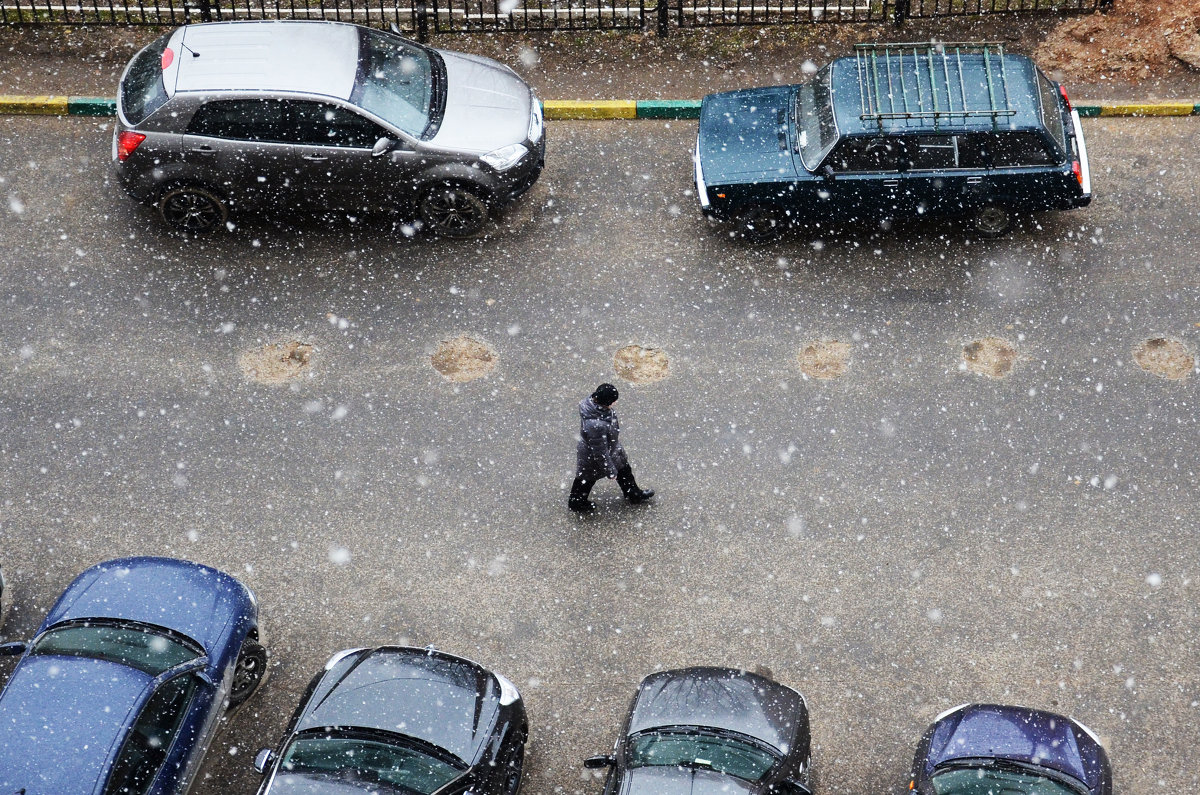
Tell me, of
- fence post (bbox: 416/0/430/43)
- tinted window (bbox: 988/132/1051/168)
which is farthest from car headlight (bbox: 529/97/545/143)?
tinted window (bbox: 988/132/1051/168)

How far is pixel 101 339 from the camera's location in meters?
10.4

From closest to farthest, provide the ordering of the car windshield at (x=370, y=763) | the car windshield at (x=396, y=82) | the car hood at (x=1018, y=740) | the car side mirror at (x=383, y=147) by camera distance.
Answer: the car windshield at (x=370, y=763) < the car hood at (x=1018, y=740) < the car side mirror at (x=383, y=147) < the car windshield at (x=396, y=82)

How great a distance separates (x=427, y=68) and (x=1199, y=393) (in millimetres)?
7728

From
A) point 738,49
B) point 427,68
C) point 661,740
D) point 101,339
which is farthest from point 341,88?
point 661,740

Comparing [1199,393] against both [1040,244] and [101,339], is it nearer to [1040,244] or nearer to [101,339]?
[1040,244]

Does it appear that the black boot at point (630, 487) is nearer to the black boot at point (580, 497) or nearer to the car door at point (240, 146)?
the black boot at point (580, 497)

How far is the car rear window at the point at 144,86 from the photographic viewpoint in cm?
1041

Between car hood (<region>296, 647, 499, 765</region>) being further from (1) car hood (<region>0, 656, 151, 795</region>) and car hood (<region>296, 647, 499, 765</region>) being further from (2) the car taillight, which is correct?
(2) the car taillight

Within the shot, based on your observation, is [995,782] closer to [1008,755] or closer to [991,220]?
[1008,755]

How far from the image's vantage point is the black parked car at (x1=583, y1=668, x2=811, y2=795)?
7.11m

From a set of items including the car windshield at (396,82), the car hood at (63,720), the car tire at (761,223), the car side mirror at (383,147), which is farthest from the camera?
the car tire at (761,223)

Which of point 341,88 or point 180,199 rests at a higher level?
point 341,88

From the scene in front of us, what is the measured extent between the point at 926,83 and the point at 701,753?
21.4ft

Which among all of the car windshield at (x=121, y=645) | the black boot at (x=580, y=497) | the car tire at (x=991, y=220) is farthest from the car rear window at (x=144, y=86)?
the car tire at (x=991, y=220)
